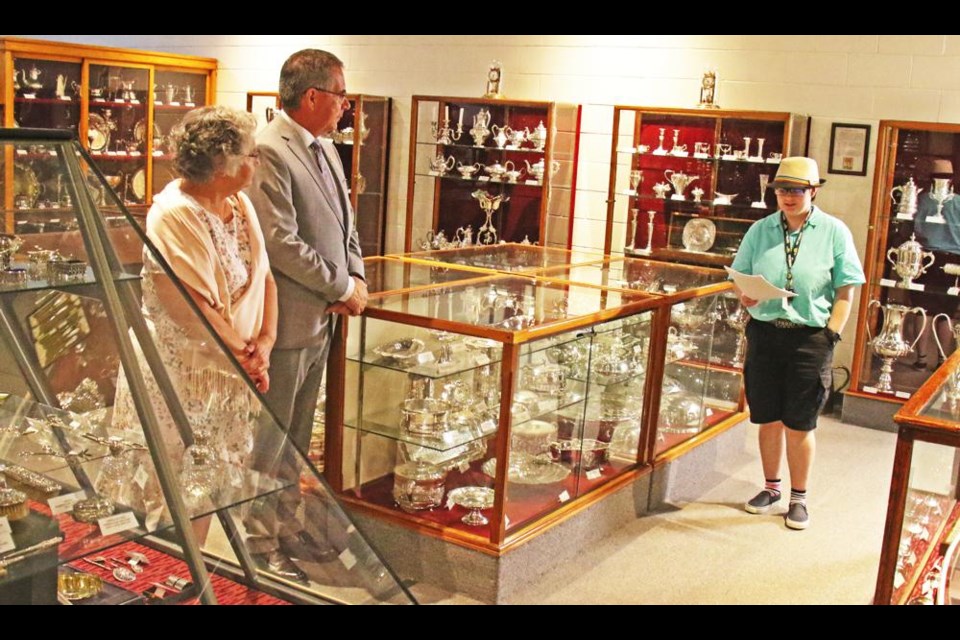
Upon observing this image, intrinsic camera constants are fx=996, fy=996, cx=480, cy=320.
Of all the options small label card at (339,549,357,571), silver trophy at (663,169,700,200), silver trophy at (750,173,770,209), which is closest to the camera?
small label card at (339,549,357,571)

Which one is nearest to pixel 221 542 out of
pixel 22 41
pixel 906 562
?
pixel 906 562

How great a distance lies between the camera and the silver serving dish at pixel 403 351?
11.5 feet

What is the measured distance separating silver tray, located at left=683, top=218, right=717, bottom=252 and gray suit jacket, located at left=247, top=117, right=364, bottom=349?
12.4 ft

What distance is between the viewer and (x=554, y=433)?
3.84 metres

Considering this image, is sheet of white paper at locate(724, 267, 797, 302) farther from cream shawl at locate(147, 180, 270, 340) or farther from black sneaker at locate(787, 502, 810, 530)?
cream shawl at locate(147, 180, 270, 340)

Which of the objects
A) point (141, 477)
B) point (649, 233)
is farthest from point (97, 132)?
point (141, 477)

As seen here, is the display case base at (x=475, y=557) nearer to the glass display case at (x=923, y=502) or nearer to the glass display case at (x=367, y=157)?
the glass display case at (x=923, y=502)

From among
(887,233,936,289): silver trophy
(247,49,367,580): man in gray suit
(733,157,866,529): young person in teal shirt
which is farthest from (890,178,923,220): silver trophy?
(247,49,367,580): man in gray suit

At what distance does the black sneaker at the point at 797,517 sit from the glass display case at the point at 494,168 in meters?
3.61

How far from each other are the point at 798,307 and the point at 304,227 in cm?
205

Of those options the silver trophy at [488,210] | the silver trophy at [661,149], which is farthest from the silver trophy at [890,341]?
the silver trophy at [488,210]

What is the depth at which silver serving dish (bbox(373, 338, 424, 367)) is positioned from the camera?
3508 mm

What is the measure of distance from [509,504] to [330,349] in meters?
0.85

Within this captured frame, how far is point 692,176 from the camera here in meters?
6.79
